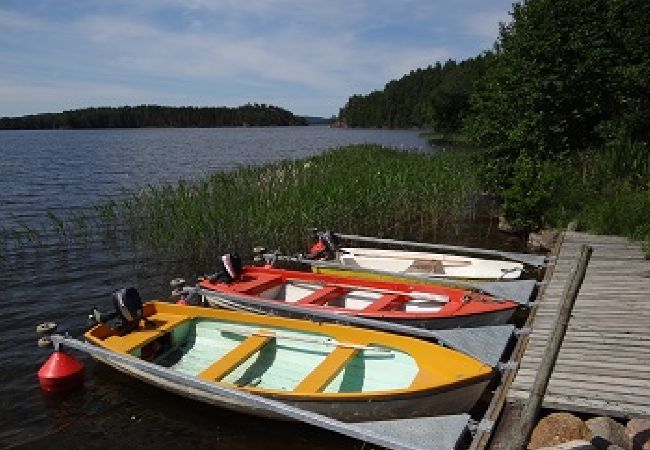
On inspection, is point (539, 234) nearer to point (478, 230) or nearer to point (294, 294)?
point (478, 230)

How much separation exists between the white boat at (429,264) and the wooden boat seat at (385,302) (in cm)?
109

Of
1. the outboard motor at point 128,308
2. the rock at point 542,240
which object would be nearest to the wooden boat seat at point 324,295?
the outboard motor at point 128,308

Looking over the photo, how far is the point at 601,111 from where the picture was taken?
15.3m

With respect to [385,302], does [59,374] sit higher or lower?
lower

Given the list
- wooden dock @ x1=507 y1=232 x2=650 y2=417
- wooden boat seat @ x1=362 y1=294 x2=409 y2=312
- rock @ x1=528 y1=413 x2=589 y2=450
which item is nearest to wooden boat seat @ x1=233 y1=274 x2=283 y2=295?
wooden boat seat @ x1=362 y1=294 x2=409 y2=312

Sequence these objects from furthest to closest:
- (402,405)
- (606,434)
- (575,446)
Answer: (402,405) → (606,434) → (575,446)

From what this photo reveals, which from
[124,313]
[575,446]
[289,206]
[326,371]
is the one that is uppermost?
[289,206]

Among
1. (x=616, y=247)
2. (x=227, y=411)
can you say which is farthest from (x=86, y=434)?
(x=616, y=247)

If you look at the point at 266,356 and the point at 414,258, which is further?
the point at 414,258

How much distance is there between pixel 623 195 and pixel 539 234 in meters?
2.05

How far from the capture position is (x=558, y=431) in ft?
16.1

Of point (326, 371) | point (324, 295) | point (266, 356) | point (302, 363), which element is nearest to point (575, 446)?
point (326, 371)

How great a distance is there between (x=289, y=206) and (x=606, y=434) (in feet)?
33.4

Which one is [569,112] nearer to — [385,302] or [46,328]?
[385,302]
